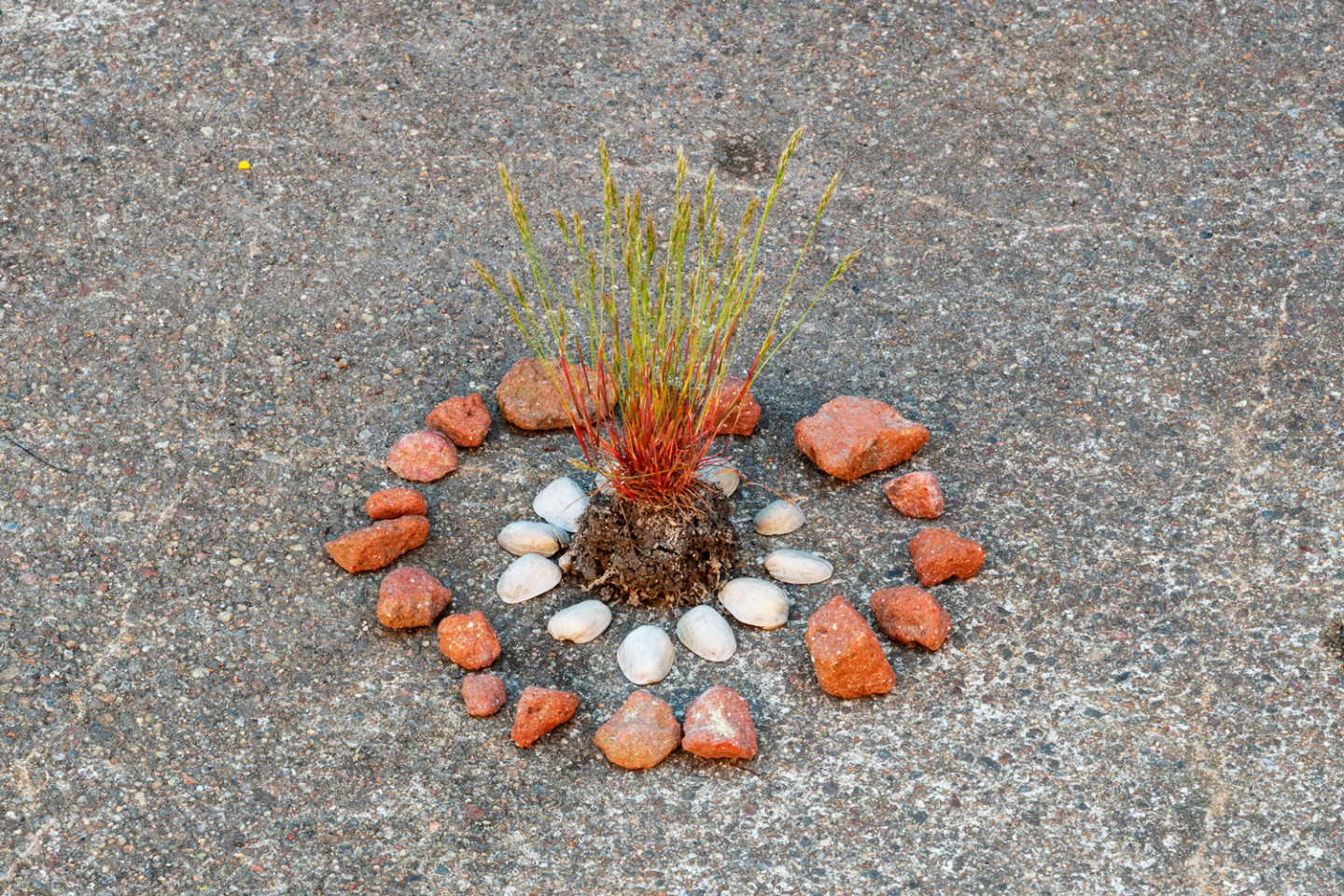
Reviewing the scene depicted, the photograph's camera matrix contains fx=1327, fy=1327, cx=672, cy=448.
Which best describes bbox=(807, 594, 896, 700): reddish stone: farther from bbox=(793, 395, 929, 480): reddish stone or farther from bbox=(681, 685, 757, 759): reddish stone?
bbox=(793, 395, 929, 480): reddish stone

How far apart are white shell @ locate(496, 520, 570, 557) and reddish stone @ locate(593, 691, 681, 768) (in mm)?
472

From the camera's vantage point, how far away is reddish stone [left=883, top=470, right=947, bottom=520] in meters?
2.85

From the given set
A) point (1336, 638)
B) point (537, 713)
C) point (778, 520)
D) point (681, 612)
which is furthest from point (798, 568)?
point (1336, 638)

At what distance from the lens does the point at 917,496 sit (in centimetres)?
286

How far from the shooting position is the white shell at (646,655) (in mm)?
2547

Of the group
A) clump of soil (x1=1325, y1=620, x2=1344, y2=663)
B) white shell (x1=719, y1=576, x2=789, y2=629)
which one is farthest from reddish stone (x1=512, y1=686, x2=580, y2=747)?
clump of soil (x1=1325, y1=620, x2=1344, y2=663)

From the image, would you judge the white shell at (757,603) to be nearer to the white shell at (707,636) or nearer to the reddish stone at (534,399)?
the white shell at (707,636)

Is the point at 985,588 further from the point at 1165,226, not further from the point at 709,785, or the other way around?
the point at 1165,226

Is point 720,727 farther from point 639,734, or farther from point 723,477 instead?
point 723,477

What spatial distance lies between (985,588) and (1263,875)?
0.75 m

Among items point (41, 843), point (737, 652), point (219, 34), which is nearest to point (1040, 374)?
point (737, 652)

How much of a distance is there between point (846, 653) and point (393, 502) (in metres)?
1.03

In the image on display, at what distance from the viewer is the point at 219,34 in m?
3.96

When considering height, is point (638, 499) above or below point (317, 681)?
above
